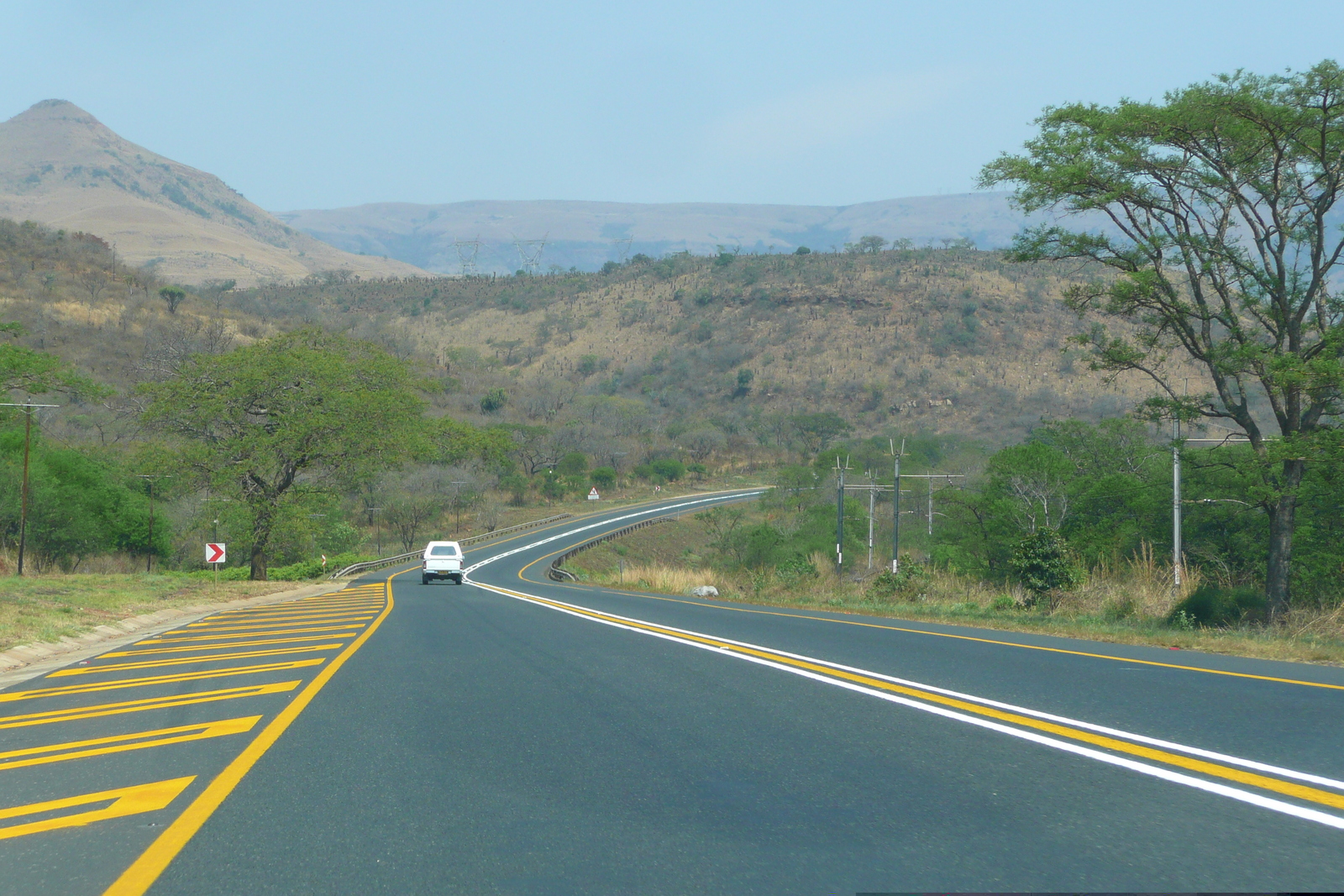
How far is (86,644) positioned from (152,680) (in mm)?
4793

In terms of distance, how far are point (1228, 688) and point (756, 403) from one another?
10003 centimetres

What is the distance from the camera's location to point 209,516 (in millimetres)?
37469

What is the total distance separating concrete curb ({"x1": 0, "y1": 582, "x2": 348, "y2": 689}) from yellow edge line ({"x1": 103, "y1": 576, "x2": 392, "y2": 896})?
14.5ft

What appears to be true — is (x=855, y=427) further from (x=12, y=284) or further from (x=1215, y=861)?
(x=1215, y=861)

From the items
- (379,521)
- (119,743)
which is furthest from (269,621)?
(379,521)

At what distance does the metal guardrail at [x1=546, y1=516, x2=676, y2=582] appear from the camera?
5019 cm

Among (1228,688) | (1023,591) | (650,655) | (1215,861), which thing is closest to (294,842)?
(1215,861)

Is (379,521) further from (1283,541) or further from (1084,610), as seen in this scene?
(1283,541)

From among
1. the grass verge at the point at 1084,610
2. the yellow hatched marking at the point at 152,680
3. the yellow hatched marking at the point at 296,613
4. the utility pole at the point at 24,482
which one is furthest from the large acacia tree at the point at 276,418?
the yellow hatched marking at the point at 152,680

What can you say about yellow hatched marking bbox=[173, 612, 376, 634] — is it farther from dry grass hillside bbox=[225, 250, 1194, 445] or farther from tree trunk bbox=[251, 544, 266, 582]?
dry grass hillside bbox=[225, 250, 1194, 445]

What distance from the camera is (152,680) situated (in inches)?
395

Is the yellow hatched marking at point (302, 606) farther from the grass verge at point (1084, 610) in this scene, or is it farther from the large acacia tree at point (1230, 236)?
the large acacia tree at point (1230, 236)

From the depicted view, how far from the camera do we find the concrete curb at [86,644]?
11164mm

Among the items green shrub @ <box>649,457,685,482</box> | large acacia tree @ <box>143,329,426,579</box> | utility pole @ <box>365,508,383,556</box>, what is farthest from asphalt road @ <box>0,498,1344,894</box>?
green shrub @ <box>649,457,685,482</box>
